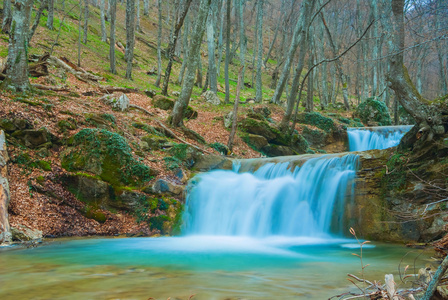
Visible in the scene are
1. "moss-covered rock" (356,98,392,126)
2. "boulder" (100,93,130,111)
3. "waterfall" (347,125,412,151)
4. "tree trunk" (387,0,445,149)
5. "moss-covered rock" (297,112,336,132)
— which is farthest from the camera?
"moss-covered rock" (356,98,392,126)

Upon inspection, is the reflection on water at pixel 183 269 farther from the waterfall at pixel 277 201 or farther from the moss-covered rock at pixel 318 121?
the moss-covered rock at pixel 318 121

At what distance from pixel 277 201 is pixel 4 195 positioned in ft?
23.4

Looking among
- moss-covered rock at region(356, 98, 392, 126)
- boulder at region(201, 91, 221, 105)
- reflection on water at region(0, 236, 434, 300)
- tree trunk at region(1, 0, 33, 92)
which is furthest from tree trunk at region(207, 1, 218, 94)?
reflection on water at region(0, 236, 434, 300)

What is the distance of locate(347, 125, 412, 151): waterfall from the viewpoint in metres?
16.0

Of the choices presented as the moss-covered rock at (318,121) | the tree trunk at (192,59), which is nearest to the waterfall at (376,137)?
the moss-covered rock at (318,121)

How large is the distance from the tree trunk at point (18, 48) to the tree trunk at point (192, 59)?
530cm

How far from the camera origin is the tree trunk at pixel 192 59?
11734 mm

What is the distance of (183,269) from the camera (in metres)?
5.20

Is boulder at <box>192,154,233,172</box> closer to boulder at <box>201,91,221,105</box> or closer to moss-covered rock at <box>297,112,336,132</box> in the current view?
boulder at <box>201,91,221,105</box>

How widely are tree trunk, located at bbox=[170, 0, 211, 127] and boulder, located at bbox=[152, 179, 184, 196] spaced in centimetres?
415

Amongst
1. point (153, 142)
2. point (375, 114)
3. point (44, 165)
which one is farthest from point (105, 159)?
point (375, 114)

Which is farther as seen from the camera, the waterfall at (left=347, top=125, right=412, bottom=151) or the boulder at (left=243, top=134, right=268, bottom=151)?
the waterfall at (left=347, top=125, right=412, bottom=151)

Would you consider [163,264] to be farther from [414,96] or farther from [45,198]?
[414,96]

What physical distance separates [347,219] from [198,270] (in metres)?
5.02
